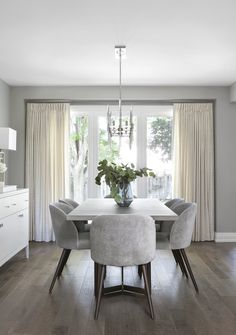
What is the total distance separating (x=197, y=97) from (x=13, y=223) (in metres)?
3.55

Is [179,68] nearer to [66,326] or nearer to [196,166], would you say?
[196,166]

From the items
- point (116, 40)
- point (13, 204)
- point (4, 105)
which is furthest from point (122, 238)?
point (4, 105)

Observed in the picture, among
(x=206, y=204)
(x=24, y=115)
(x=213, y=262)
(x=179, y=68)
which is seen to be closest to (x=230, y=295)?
(x=213, y=262)

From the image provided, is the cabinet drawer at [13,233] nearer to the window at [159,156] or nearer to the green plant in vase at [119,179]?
Answer: the green plant in vase at [119,179]

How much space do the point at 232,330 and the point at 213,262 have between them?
1.82 meters

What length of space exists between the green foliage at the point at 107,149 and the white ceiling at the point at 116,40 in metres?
1.01

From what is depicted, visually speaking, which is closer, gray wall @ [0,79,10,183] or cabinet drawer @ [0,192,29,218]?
cabinet drawer @ [0,192,29,218]

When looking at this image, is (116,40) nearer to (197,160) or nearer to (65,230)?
(65,230)

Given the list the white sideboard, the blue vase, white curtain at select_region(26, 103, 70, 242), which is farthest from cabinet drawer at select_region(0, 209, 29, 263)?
the blue vase

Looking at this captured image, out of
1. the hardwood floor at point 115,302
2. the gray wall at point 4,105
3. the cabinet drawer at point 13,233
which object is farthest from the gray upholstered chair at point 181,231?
the gray wall at point 4,105

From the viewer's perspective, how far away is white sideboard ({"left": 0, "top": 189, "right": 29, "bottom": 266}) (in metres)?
3.61

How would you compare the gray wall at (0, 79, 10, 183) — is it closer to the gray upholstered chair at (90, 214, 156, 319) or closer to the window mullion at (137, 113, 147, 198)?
the window mullion at (137, 113, 147, 198)

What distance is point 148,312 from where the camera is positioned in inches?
106

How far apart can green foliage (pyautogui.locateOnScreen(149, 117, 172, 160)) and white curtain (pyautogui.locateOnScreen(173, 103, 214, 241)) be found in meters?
0.24
